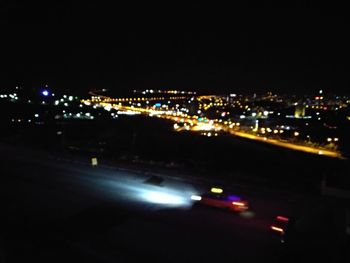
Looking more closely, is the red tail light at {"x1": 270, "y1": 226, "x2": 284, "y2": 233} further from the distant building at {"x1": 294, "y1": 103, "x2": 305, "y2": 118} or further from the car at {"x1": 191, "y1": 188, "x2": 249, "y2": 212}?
the distant building at {"x1": 294, "y1": 103, "x2": 305, "y2": 118}

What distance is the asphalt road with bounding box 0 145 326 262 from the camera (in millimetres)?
13664

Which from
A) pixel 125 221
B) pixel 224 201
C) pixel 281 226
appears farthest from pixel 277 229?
pixel 125 221

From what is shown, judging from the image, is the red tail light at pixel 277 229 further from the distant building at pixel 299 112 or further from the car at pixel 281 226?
the distant building at pixel 299 112

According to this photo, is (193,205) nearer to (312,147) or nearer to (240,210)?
(240,210)

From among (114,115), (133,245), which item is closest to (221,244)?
(133,245)

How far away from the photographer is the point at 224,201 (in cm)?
1858

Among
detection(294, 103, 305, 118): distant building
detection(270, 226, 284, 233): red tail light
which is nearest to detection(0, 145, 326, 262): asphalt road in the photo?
detection(270, 226, 284, 233): red tail light

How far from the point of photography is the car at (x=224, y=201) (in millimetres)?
18422

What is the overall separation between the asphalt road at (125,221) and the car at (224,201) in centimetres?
30

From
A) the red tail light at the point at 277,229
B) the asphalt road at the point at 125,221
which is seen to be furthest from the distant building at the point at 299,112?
the red tail light at the point at 277,229

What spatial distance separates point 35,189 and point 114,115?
9350 cm

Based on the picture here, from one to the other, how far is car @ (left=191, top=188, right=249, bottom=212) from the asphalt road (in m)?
0.30

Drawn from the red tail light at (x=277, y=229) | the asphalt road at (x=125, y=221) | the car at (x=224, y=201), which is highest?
the car at (x=224, y=201)

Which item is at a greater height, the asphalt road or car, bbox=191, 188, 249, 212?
car, bbox=191, 188, 249, 212
